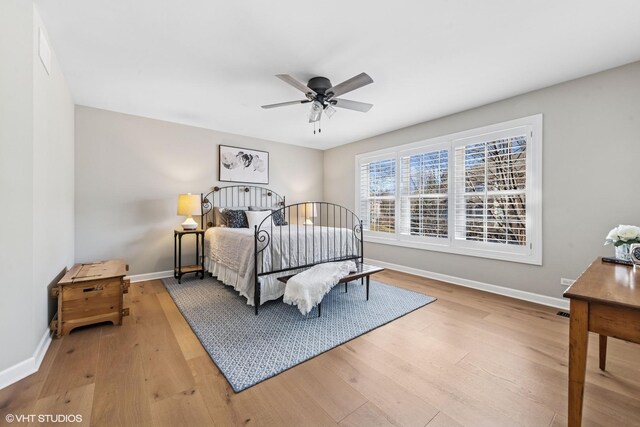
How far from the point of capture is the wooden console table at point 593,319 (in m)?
1.00

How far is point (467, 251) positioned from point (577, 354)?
104 inches

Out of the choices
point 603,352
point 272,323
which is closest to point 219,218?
point 272,323

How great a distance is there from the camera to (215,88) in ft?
9.69

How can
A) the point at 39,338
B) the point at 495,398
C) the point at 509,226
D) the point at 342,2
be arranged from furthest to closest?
1. the point at 509,226
2. the point at 39,338
3. the point at 342,2
4. the point at 495,398

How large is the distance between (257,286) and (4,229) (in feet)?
5.75

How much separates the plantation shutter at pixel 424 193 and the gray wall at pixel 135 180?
311 cm

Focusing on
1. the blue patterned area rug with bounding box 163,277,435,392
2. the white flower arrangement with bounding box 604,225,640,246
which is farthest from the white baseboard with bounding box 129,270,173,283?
the white flower arrangement with bounding box 604,225,640,246

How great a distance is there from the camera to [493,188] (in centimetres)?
332

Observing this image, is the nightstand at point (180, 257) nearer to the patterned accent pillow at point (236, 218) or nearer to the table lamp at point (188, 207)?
the table lamp at point (188, 207)

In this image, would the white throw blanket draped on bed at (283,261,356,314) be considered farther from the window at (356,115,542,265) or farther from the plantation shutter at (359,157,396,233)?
the plantation shutter at (359,157,396,233)

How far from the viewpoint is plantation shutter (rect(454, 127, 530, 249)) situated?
3129mm

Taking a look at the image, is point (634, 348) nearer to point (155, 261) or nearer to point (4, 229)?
point (4, 229)

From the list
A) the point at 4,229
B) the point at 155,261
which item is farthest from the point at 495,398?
the point at 155,261

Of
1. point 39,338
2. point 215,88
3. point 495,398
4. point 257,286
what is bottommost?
point 495,398
